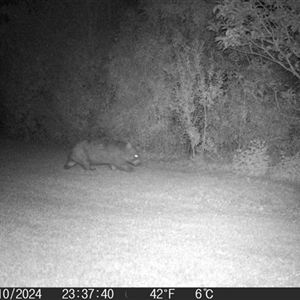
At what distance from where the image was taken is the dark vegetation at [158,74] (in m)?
8.15

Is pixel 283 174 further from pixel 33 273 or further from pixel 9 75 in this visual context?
pixel 9 75

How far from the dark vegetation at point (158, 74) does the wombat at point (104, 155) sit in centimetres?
190

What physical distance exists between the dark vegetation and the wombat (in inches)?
74.6

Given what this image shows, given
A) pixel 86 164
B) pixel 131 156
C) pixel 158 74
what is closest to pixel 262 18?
pixel 131 156

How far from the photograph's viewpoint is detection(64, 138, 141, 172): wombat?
344 inches

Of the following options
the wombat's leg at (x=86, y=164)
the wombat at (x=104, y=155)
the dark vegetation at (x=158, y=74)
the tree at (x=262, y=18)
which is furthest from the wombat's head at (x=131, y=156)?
the tree at (x=262, y=18)

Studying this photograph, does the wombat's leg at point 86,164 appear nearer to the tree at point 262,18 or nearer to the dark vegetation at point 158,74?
the dark vegetation at point 158,74

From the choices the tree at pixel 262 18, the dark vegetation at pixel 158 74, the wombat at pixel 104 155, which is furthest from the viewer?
the wombat at pixel 104 155

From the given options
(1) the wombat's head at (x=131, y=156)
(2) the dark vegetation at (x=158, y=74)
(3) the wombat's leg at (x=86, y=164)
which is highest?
(2) the dark vegetation at (x=158, y=74)

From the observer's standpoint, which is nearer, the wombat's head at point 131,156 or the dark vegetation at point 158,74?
the dark vegetation at point 158,74

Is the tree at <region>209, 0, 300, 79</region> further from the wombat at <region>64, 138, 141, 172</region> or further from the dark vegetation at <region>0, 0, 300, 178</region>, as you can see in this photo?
the wombat at <region>64, 138, 141, 172</region>

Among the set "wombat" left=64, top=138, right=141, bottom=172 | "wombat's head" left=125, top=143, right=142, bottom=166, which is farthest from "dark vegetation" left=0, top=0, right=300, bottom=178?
"wombat" left=64, top=138, right=141, bottom=172

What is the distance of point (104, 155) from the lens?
879 cm

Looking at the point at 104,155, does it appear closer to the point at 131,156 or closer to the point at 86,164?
the point at 86,164
